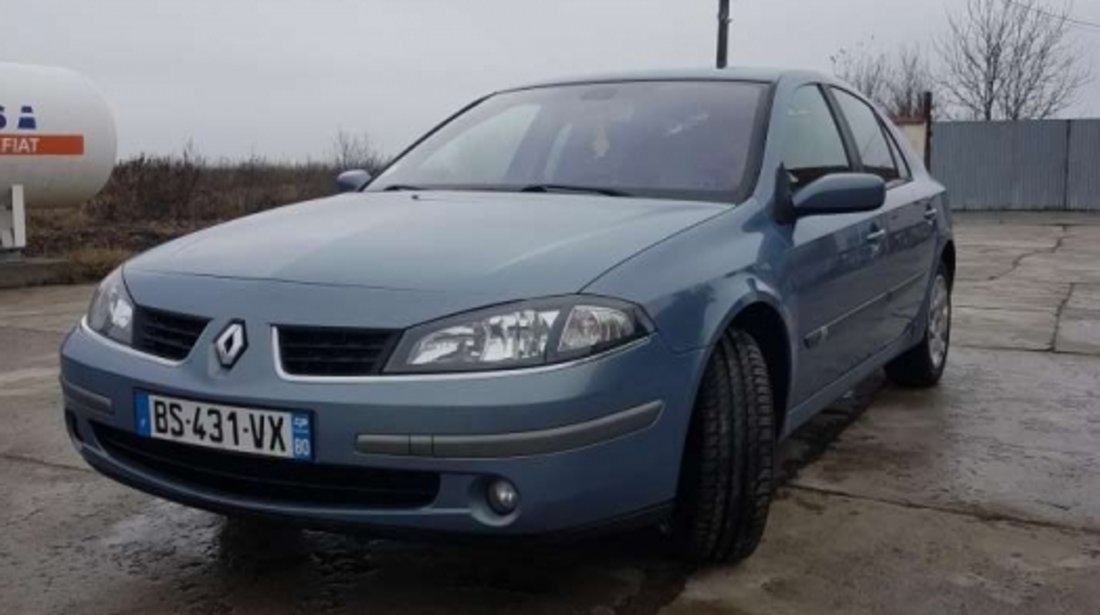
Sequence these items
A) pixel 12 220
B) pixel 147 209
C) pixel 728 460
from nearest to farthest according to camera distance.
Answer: pixel 728 460
pixel 12 220
pixel 147 209

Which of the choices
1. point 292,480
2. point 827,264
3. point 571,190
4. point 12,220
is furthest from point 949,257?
point 12,220

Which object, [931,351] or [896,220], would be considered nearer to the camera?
[896,220]

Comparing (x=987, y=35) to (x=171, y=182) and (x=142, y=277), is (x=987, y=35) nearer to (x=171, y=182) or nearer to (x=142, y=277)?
(x=171, y=182)

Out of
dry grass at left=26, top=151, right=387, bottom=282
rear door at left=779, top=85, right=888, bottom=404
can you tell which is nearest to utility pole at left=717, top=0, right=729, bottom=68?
dry grass at left=26, top=151, right=387, bottom=282

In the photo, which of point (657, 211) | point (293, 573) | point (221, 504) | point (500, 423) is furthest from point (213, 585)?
point (657, 211)

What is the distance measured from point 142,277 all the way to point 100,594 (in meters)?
0.83

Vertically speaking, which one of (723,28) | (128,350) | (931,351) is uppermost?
(723,28)

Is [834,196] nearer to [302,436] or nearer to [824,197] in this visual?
[824,197]

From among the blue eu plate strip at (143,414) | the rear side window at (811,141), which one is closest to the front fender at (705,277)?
the rear side window at (811,141)

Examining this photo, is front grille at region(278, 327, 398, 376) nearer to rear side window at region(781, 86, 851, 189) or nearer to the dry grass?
rear side window at region(781, 86, 851, 189)

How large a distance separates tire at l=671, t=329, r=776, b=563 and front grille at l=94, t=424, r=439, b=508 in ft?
2.38

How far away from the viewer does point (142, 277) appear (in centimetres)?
279

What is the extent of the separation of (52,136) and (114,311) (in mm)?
8345

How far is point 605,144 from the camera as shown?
A: 11.6 feet
